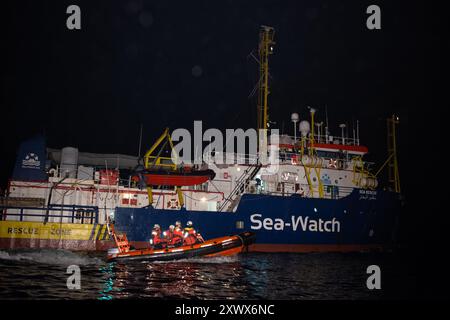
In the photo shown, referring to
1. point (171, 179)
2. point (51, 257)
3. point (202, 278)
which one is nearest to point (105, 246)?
point (51, 257)

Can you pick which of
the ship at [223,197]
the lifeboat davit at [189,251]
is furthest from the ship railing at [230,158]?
the lifeboat davit at [189,251]

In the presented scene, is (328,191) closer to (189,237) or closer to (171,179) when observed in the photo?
(171,179)

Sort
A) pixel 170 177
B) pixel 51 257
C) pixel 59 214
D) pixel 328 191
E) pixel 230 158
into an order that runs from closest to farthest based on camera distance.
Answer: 1. pixel 51 257
2. pixel 170 177
3. pixel 59 214
4. pixel 230 158
5. pixel 328 191

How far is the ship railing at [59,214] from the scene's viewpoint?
19641 mm

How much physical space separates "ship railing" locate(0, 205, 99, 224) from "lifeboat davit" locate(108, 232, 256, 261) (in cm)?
388

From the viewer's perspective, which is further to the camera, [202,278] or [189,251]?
[189,251]

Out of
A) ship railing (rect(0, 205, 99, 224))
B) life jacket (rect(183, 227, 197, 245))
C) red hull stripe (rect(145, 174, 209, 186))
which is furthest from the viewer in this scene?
red hull stripe (rect(145, 174, 209, 186))

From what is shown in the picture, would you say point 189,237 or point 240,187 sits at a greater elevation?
point 240,187

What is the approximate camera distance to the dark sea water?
11.4 m

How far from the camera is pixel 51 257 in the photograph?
17.0 metres

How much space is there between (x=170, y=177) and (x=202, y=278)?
7105 mm

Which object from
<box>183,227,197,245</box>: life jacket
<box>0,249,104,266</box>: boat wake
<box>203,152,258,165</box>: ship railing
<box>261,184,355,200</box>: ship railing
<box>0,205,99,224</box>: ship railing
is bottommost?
<box>0,249,104,266</box>: boat wake

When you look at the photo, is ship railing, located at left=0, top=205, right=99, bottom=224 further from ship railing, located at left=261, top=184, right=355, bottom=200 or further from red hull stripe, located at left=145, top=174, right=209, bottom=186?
ship railing, located at left=261, top=184, right=355, bottom=200

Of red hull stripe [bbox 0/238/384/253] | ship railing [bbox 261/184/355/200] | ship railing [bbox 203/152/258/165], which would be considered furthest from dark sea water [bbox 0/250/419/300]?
ship railing [bbox 203/152/258/165]
